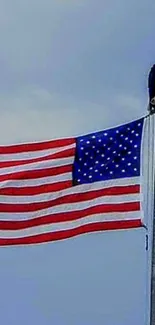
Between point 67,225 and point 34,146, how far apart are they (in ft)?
5.13

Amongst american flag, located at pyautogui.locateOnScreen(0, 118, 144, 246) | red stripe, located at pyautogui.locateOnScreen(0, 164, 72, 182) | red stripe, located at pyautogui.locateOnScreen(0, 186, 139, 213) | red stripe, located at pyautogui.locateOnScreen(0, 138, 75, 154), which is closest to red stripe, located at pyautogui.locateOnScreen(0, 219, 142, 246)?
american flag, located at pyautogui.locateOnScreen(0, 118, 144, 246)

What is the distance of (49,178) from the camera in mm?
13359

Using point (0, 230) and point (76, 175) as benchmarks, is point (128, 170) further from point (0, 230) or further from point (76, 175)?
point (0, 230)

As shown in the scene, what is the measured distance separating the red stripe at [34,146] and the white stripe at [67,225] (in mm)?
1414

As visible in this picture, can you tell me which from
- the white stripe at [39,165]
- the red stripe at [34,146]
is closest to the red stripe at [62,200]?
the white stripe at [39,165]

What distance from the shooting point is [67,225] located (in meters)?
13.1

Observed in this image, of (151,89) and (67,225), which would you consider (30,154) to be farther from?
Answer: (151,89)

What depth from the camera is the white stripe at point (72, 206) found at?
511 inches

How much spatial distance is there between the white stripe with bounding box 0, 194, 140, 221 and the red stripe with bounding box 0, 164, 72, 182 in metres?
0.62

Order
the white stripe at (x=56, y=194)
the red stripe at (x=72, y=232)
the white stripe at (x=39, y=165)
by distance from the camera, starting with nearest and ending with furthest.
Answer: the red stripe at (x=72, y=232) < the white stripe at (x=56, y=194) < the white stripe at (x=39, y=165)

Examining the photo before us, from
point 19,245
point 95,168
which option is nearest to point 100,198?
point 95,168

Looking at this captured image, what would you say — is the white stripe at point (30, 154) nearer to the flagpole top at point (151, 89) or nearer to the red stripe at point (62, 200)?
the red stripe at point (62, 200)

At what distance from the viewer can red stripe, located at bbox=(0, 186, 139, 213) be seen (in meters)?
13.1

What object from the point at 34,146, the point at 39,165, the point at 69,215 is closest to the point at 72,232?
the point at 69,215
